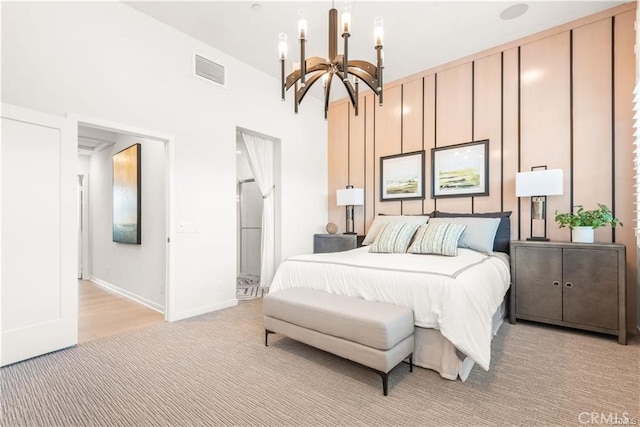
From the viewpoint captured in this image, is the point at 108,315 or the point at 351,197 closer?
the point at 108,315

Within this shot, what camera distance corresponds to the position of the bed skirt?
2045mm

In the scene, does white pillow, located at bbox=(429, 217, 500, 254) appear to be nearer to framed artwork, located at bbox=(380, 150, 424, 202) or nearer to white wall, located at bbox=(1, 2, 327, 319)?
framed artwork, located at bbox=(380, 150, 424, 202)

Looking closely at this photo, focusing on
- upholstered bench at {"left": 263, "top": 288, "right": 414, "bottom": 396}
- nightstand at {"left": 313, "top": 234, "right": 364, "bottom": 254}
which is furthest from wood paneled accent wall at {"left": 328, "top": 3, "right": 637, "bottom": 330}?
upholstered bench at {"left": 263, "top": 288, "right": 414, "bottom": 396}

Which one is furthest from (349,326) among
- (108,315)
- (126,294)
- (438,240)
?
(126,294)

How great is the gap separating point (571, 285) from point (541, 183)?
3.39 ft

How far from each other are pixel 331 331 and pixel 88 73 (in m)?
3.12

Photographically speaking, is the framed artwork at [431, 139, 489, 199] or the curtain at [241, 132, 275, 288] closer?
the framed artwork at [431, 139, 489, 199]

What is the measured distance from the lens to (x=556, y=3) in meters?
2.98

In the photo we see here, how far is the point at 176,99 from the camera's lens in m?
3.38

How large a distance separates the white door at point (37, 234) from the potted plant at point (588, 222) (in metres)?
4.64

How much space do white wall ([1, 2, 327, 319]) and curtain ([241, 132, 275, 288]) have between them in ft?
0.66

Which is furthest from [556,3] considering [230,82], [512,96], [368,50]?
[230,82]

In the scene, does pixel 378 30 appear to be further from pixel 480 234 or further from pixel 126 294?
pixel 126 294

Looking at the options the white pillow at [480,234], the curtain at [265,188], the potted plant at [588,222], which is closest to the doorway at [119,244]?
the curtain at [265,188]
